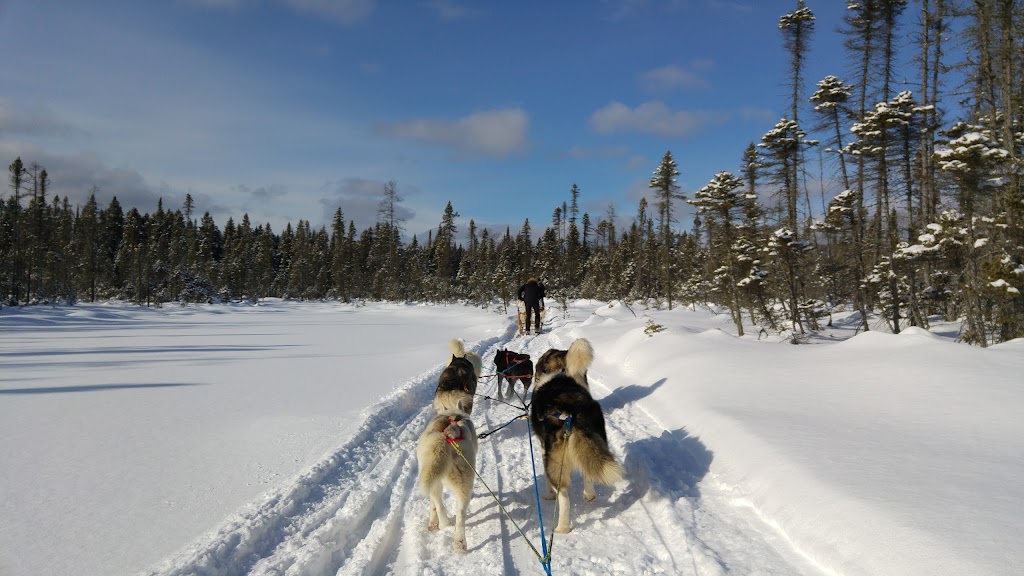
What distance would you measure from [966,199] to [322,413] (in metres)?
12.8

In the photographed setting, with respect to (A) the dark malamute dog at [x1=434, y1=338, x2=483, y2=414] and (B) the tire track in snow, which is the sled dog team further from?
(A) the dark malamute dog at [x1=434, y1=338, x2=483, y2=414]

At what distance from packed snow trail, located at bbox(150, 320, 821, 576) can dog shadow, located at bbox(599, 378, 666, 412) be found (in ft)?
6.17

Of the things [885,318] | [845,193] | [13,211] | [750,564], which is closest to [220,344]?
[750,564]

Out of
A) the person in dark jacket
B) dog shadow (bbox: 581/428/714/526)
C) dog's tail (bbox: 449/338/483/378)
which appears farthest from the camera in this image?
the person in dark jacket

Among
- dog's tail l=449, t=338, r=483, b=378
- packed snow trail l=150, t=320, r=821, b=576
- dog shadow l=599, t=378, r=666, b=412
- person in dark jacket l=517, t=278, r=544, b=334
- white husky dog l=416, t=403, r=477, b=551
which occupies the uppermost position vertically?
person in dark jacket l=517, t=278, r=544, b=334

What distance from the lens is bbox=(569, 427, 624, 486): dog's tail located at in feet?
11.9

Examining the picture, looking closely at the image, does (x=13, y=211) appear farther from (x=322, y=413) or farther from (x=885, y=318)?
(x=885, y=318)

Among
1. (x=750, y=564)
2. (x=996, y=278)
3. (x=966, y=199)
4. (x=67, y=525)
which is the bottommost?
(x=750, y=564)

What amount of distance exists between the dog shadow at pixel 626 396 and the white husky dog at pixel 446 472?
12.9ft

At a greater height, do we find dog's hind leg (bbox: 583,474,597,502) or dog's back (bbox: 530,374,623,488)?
dog's back (bbox: 530,374,623,488)

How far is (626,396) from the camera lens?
304 inches

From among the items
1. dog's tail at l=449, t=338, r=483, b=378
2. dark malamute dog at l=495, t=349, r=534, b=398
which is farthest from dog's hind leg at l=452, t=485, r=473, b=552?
dark malamute dog at l=495, t=349, r=534, b=398

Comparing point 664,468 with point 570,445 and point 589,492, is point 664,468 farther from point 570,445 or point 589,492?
point 570,445

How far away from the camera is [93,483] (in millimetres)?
3926
